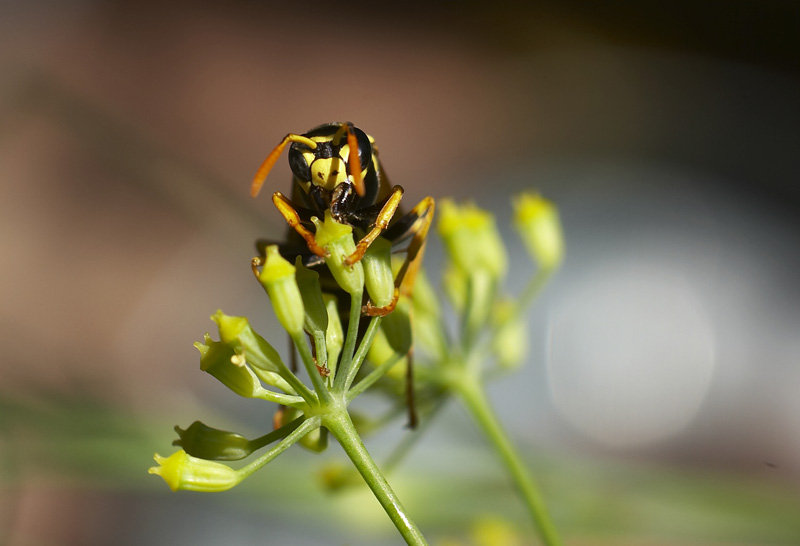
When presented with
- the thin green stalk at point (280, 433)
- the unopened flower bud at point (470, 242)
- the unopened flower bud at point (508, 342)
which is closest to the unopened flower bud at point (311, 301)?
the thin green stalk at point (280, 433)

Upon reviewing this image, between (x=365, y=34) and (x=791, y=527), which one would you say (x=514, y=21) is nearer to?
(x=365, y=34)

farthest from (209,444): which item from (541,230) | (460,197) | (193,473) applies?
(460,197)

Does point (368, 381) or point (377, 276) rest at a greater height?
point (377, 276)

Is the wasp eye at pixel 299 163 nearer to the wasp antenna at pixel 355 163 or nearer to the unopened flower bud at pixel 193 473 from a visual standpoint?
the wasp antenna at pixel 355 163

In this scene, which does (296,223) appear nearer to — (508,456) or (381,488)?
(381,488)

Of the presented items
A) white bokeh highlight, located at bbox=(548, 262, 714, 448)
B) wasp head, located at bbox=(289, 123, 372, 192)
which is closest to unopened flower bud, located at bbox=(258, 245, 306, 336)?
wasp head, located at bbox=(289, 123, 372, 192)

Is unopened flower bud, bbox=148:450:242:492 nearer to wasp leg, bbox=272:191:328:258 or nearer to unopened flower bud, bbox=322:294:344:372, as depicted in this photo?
unopened flower bud, bbox=322:294:344:372

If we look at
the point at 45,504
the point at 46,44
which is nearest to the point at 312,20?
the point at 46,44

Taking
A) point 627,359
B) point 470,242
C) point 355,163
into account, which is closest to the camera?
point 355,163
